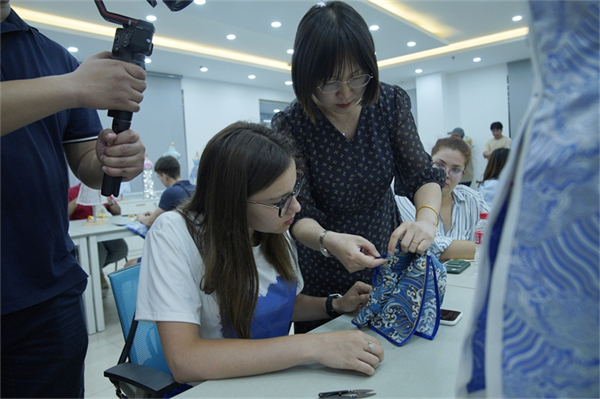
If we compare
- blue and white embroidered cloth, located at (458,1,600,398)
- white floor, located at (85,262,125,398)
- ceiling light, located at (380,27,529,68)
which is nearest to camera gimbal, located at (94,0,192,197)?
blue and white embroidered cloth, located at (458,1,600,398)

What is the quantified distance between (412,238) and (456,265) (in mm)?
912

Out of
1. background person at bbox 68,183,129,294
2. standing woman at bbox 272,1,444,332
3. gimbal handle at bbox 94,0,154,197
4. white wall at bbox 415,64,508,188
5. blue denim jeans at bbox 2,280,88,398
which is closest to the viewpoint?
gimbal handle at bbox 94,0,154,197

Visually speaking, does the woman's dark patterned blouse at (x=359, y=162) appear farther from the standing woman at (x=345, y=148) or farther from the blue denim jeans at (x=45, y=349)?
the blue denim jeans at (x=45, y=349)

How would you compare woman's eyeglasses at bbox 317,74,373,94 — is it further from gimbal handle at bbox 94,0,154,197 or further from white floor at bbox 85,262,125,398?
white floor at bbox 85,262,125,398

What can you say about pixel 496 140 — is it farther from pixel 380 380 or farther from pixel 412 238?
pixel 380 380

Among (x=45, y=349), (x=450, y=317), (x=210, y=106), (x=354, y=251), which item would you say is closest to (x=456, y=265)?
(x=450, y=317)

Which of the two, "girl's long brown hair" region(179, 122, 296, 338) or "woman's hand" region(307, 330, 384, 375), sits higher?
"girl's long brown hair" region(179, 122, 296, 338)

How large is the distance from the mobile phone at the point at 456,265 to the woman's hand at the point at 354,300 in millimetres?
665

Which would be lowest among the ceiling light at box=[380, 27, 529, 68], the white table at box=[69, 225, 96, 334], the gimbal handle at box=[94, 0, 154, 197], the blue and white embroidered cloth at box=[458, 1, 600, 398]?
the white table at box=[69, 225, 96, 334]

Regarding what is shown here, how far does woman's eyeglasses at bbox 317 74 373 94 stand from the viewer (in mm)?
1139

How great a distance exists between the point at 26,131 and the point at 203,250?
472mm

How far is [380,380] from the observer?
2.82ft

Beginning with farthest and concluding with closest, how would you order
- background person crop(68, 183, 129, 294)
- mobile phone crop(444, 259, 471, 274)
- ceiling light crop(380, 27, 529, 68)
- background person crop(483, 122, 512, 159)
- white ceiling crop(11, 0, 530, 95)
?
background person crop(483, 122, 512, 159), ceiling light crop(380, 27, 529, 68), white ceiling crop(11, 0, 530, 95), background person crop(68, 183, 129, 294), mobile phone crop(444, 259, 471, 274)

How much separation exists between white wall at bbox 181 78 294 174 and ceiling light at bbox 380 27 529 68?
10.2 feet
